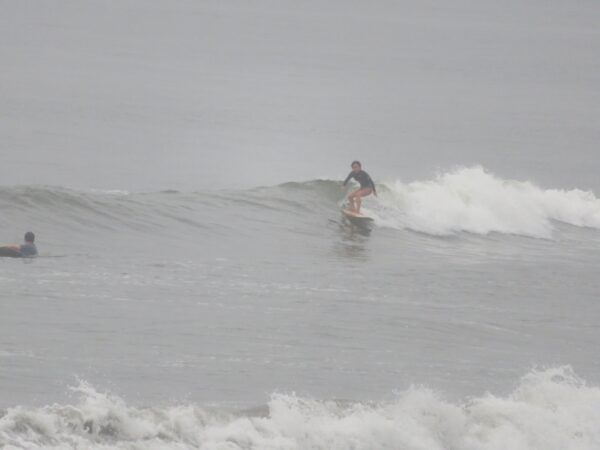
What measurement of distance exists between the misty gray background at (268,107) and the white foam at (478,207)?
10272 millimetres

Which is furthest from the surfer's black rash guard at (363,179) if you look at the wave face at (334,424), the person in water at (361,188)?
the wave face at (334,424)

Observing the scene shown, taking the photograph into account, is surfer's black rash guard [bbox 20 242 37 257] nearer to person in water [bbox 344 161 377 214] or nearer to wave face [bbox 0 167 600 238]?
wave face [bbox 0 167 600 238]

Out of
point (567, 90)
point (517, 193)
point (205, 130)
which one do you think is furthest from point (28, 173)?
point (567, 90)

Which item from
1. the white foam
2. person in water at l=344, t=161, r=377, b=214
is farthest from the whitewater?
person in water at l=344, t=161, r=377, b=214

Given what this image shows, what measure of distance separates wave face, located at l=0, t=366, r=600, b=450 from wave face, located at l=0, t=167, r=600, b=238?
1179cm

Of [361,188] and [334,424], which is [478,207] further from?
[334,424]

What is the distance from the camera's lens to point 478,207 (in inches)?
1385

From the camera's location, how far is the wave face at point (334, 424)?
566 inches

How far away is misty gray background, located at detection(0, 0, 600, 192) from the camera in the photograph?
5016cm

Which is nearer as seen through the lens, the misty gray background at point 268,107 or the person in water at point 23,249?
the person in water at point 23,249

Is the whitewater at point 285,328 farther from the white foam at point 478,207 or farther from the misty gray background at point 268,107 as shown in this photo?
the misty gray background at point 268,107

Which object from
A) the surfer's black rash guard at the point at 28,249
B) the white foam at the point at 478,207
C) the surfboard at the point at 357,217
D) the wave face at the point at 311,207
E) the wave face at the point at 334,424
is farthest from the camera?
the white foam at the point at 478,207

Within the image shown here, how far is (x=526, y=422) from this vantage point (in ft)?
55.3

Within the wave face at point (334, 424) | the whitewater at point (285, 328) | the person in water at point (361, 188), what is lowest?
the wave face at point (334, 424)
